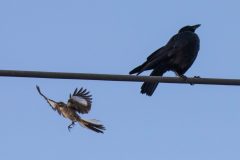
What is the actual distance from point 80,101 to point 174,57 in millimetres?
2456

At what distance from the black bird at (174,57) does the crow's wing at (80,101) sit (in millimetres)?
1059

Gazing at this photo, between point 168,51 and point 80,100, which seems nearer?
point 80,100

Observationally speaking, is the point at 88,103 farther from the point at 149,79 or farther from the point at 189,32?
the point at 189,32

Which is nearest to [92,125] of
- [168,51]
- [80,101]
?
[80,101]

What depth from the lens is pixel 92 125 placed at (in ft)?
22.8

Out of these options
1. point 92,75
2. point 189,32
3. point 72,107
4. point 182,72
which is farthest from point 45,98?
point 189,32

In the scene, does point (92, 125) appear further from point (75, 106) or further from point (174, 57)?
point (174, 57)

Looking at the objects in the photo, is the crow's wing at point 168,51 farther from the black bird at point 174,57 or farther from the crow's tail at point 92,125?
the crow's tail at point 92,125

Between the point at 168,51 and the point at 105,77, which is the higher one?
the point at 168,51

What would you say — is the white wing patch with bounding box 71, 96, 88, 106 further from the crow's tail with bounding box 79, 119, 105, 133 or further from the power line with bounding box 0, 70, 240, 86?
the power line with bounding box 0, 70, 240, 86

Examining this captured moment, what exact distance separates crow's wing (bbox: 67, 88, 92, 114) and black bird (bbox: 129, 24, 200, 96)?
106 centimetres

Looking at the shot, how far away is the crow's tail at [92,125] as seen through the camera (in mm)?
6844

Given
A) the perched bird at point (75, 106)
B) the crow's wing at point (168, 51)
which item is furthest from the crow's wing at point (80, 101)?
the crow's wing at point (168, 51)

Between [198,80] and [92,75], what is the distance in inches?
36.7
